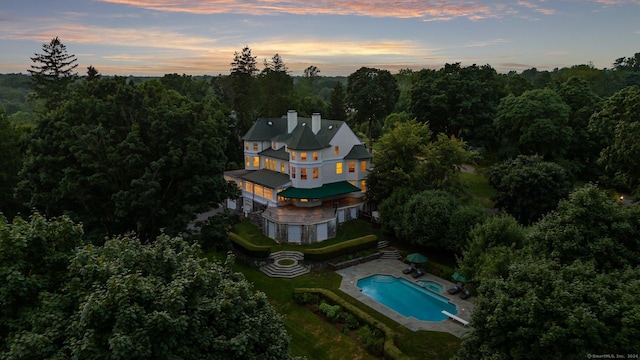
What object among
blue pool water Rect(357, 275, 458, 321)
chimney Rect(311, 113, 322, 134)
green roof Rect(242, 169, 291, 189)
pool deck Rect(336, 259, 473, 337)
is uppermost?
chimney Rect(311, 113, 322, 134)

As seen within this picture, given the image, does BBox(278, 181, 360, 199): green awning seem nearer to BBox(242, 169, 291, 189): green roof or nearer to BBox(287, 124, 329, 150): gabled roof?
BBox(242, 169, 291, 189): green roof

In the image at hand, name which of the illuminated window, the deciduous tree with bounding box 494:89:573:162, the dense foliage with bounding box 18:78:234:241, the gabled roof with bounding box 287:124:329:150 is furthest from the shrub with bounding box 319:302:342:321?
the deciduous tree with bounding box 494:89:573:162

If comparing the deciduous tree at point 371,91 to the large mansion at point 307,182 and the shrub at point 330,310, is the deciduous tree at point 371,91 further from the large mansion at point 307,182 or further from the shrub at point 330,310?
the shrub at point 330,310

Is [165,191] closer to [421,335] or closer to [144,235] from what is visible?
[144,235]

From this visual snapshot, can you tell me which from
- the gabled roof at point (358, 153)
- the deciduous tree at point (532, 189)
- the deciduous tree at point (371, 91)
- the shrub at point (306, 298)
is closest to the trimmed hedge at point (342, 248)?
the shrub at point (306, 298)

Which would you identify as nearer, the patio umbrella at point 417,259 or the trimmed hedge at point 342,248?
the patio umbrella at point 417,259

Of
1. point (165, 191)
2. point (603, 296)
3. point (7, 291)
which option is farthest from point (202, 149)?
point (603, 296)
